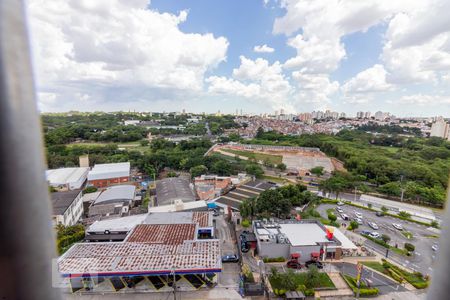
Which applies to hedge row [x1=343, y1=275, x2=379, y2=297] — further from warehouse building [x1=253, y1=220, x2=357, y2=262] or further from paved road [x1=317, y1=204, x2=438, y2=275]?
paved road [x1=317, y1=204, x2=438, y2=275]

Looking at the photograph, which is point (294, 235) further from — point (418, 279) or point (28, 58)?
point (28, 58)

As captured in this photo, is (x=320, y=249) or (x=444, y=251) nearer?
(x=444, y=251)

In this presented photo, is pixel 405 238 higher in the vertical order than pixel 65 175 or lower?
lower

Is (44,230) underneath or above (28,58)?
underneath

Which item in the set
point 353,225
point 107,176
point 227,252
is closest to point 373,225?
point 353,225

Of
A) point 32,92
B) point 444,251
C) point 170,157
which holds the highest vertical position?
point 32,92

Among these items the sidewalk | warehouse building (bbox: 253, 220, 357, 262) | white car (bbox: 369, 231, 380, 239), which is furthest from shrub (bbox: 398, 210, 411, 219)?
the sidewalk

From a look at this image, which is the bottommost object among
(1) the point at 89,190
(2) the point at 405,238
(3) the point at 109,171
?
(2) the point at 405,238

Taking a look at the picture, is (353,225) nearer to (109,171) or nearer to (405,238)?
(405,238)

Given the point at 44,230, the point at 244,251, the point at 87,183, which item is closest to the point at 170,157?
the point at 87,183
